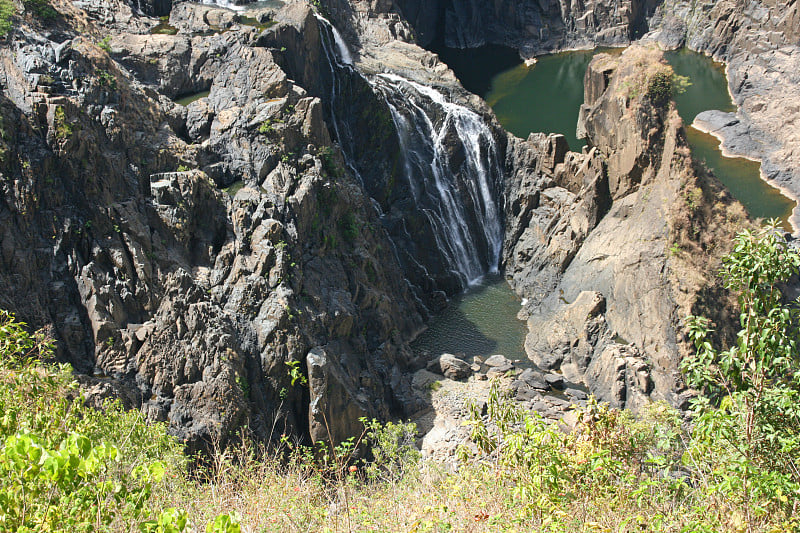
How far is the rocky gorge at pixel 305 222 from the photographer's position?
22500mm

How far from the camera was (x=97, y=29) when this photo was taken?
30.3 metres

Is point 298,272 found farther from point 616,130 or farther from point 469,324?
point 616,130

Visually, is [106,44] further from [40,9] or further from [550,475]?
[550,475]

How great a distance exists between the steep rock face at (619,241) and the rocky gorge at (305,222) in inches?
4.0

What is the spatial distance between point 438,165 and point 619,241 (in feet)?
34.9

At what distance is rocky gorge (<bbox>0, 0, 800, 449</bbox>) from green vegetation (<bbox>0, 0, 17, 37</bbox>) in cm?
50

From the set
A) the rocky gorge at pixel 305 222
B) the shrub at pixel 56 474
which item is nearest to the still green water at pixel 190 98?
the rocky gorge at pixel 305 222

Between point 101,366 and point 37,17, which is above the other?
point 37,17

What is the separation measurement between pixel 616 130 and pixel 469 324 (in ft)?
37.1

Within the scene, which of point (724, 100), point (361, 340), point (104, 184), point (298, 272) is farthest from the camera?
point (724, 100)

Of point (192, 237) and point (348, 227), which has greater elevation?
point (192, 237)

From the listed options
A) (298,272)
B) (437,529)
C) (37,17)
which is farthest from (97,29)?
(437,529)

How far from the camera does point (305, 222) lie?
89.7 ft

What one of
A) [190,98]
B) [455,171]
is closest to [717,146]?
[455,171]
